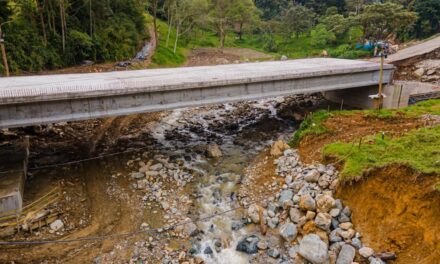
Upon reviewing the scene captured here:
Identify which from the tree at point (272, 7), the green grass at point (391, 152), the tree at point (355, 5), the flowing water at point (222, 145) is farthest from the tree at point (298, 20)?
the green grass at point (391, 152)

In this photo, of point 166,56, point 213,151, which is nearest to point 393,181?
point 213,151

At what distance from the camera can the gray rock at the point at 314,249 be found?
37.1ft

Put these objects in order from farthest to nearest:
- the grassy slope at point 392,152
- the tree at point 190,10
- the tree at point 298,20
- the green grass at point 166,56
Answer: the tree at point 298,20
the tree at point 190,10
the green grass at point 166,56
the grassy slope at point 392,152

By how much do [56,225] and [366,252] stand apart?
38.2 feet

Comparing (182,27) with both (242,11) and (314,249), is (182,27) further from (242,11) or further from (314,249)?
(314,249)

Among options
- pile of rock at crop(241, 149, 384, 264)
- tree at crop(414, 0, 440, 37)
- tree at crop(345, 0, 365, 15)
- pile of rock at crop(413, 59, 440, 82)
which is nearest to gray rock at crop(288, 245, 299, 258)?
pile of rock at crop(241, 149, 384, 264)

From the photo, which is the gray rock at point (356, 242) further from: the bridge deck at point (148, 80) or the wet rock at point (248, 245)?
the bridge deck at point (148, 80)

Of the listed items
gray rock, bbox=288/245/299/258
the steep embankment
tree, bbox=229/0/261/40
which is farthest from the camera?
tree, bbox=229/0/261/40

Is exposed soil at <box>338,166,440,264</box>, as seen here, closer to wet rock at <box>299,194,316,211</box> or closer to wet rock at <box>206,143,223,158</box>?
wet rock at <box>299,194,316,211</box>

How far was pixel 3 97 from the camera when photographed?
1382 centimetres

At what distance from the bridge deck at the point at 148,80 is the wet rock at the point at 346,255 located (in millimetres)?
11032

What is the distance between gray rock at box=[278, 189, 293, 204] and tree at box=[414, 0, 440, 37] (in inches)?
1670

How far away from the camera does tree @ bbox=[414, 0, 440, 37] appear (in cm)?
4397

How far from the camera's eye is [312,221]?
1262 cm
